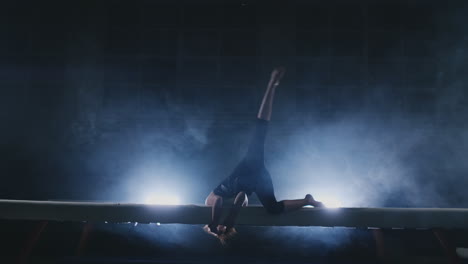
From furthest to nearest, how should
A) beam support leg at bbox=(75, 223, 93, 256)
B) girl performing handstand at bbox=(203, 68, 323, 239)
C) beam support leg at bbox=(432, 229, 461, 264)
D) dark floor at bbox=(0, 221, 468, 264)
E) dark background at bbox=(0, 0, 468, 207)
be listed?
dark background at bbox=(0, 0, 468, 207) < dark floor at bbox=(0, 221, 468, 264) < beam support leg at bbox=(75, 223, 93, 256) < beam support leg at bbox=(432, 229, 461, 264) < girl performing handstand at bbox=(203, 68, 323, 239)

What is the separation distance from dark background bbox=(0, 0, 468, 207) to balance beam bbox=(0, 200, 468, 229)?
2582mm

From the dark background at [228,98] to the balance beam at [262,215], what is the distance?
2582 mm

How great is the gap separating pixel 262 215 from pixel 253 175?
488 millimetres

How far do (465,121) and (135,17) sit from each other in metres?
6.09

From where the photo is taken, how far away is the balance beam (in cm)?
412

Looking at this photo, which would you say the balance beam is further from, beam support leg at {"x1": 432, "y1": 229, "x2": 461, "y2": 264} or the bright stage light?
the bright stage light

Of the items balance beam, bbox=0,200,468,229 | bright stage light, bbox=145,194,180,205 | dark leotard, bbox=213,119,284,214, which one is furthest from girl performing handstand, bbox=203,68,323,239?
bright stage light, bbox=145,194,180,205

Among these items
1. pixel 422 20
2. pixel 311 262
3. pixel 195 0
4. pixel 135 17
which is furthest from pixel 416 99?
pixel 135 17

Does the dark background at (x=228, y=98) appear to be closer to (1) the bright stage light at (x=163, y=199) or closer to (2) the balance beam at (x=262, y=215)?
(1) the bright stage light at (x=163, y=199)

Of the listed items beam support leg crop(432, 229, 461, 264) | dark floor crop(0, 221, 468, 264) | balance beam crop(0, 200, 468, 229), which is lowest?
dark floor crop(0, 221, 468, 264)

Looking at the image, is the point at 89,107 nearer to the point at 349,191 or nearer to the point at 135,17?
the point at 135,17

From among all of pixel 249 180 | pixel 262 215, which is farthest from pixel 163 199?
pixel 249 180

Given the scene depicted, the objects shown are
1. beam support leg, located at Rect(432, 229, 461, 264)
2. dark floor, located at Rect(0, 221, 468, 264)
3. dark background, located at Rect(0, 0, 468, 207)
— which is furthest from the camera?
dark background, located at Rect(0, 0, 468, 207)

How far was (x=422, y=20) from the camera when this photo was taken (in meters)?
7.01
